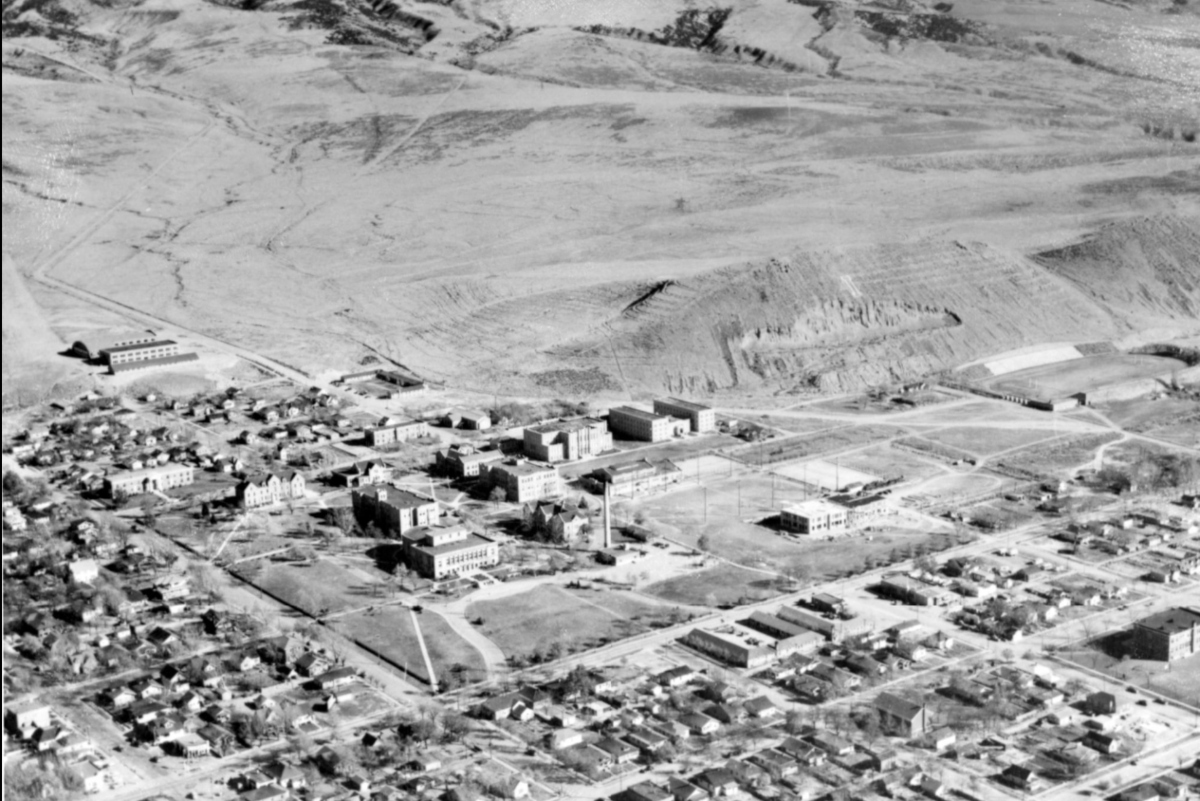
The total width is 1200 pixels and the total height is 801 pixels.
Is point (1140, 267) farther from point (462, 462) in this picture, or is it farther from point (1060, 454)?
point (462, 462)

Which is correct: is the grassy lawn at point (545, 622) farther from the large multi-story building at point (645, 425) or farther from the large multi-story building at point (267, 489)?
the large multi-story building at point (645, 425)

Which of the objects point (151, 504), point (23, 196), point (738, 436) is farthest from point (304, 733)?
point (23, 196)

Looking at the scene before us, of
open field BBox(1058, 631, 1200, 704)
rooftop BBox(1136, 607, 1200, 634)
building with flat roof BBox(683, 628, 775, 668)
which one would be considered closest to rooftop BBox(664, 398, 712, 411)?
building with flat roof BBox(683, 628, 775, 668)

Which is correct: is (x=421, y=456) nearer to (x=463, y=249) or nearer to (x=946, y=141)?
(x=463, y=249)

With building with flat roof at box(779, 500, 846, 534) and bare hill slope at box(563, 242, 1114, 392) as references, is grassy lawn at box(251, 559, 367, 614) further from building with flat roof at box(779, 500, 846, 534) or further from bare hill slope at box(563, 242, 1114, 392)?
bare hill slope at box(563, 242, 1114, 392)

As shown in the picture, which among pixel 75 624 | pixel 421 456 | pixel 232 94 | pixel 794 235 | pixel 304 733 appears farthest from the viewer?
pixel 232 94

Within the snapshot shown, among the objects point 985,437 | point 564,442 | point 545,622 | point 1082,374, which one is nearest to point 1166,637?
point 545,622
